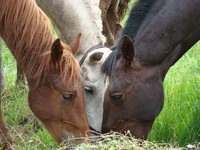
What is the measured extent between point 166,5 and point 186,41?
15.1 inches

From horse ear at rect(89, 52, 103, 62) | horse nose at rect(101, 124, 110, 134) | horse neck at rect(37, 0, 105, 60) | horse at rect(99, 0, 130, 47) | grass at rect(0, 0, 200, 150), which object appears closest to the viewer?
horse nose at rect(101, 124, 110, 134)

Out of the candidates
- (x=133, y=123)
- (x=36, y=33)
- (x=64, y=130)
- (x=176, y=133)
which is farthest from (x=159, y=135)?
(x=36, y=33)

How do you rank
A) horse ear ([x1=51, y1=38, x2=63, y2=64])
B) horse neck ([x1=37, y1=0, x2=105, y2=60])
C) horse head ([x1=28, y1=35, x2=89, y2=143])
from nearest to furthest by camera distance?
horse ear ([x1=51, y1=38, x2=63, y2=64])
horse head ([x1=28, y1=35, x2=89, y2=143])
horse neck ([x1=37, y1=0, x2=105, y2=60])

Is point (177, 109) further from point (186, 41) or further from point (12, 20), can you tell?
point (12, 20)

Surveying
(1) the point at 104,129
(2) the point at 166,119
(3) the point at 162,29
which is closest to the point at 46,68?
(1) the point at 104,129

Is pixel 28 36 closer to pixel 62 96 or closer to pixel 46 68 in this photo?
pixel 46 68

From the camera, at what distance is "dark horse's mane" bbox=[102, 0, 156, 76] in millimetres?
5723

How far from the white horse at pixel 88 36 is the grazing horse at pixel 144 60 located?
0.61 metres

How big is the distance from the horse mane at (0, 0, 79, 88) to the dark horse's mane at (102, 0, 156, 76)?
35cm

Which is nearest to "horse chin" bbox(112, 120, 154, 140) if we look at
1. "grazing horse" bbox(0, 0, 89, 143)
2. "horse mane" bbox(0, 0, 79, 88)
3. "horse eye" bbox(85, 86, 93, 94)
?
"grazing horse" bbox(0, 0, 89, 143)

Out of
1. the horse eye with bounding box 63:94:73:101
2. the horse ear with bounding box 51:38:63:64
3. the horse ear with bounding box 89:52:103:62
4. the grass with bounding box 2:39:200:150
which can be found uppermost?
the horse ear with bounding box 51:38:63:64

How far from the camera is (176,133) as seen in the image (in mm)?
6453

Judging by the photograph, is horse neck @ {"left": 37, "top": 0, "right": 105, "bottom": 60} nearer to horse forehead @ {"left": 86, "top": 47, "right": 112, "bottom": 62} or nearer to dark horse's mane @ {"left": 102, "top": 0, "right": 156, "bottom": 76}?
horse forehead @ {"left": 86, "top": 47, "right": 112, "bottom": 62}

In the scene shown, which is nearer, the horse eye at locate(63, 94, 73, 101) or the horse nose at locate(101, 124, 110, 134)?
the horse eye at locate(63, 94, 73, 101)
